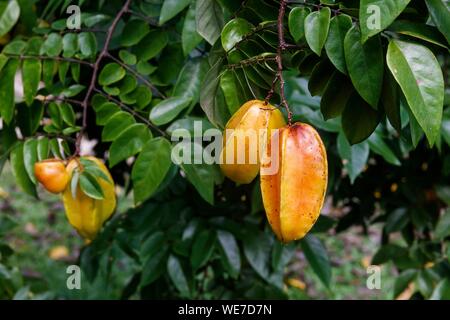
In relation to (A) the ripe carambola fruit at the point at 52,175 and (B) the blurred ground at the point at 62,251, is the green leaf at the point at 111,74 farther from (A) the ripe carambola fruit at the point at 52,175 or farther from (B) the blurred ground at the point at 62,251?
(B) the blurred ground at the point at 62,251

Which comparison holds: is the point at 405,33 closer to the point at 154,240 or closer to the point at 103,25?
the point at 103,25

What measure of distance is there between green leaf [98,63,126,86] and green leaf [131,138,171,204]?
0.70ft

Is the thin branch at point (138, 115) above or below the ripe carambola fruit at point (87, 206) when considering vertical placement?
above

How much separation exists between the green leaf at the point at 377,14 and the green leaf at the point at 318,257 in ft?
3.31

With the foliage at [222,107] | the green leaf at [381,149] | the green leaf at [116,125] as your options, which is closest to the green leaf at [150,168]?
the foliage at [222,107]

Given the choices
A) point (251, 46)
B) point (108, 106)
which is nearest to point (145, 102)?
point (108, 106)

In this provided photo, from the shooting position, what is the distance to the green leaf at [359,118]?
89 centimetres

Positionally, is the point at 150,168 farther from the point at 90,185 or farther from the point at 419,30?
the point at 419,30

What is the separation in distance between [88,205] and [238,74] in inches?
16.8

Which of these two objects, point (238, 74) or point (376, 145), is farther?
point (376, 145)

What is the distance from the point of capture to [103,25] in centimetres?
147

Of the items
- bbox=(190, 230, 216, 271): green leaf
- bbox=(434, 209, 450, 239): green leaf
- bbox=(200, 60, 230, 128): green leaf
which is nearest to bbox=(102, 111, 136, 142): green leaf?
bbox=(200, 60, 230, 128): green leaf

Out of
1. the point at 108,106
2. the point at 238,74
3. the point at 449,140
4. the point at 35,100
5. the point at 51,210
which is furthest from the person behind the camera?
the point at 51,210

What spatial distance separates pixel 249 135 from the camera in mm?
778
